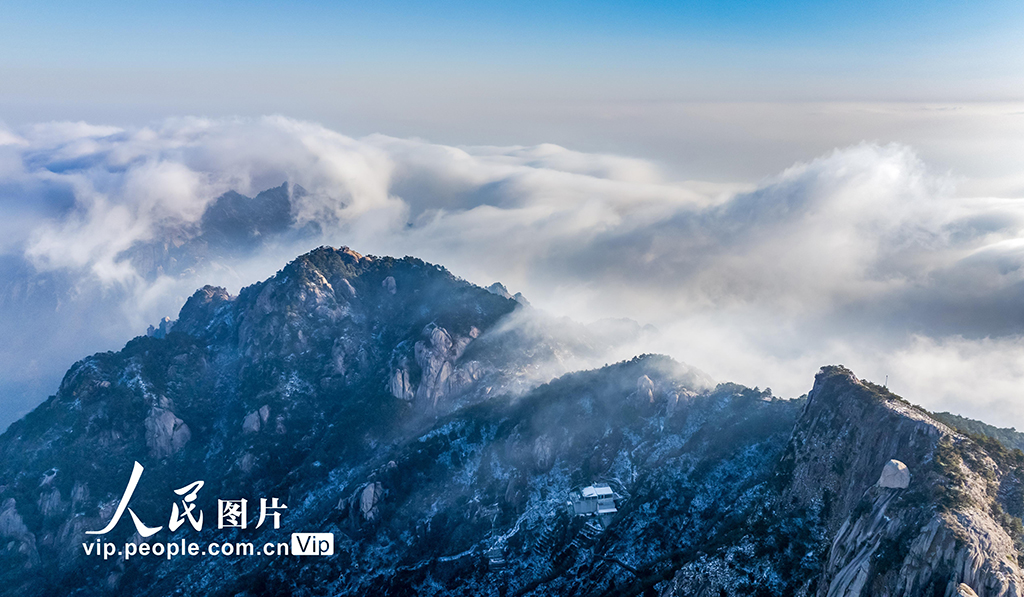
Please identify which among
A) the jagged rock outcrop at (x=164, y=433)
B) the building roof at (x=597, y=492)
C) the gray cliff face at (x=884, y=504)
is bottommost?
the jagged rock outcrop at (x=164, y=433)

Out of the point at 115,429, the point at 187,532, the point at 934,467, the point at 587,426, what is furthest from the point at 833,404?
the point at 115,429

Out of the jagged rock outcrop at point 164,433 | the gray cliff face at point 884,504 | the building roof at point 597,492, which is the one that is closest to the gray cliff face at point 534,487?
the gray cliff face at point 884,504

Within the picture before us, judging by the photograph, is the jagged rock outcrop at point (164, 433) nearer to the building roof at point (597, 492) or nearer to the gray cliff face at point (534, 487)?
the gray cliff face at point (534, 487)

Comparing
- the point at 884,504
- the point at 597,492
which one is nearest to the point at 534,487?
the point at 597,492

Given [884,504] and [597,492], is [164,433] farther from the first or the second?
[884,504]

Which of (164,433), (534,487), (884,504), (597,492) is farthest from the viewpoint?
(164,433)

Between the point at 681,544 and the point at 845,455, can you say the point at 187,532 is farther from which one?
the point at 845,455

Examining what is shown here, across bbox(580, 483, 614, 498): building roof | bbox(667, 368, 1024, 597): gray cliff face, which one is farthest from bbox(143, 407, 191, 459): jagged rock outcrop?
bbox(667, 368, 1024, 597): gray cliff face

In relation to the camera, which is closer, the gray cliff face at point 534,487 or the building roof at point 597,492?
the gray cliff face at point 534,487

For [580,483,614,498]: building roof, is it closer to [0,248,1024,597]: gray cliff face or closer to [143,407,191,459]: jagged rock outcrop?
[0,248,1024,597]: gray cliff face
